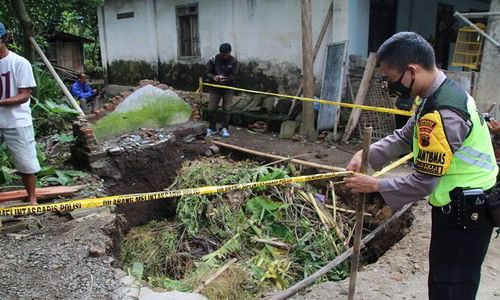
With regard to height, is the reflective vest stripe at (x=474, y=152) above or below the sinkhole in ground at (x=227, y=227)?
above

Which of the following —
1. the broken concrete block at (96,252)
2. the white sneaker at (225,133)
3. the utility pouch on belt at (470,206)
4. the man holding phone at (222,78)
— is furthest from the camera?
the white sneaker at (225,133)

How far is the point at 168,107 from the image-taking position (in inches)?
265

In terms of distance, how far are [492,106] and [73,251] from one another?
612 cm

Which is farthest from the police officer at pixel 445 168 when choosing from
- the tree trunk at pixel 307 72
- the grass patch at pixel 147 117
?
the tree trunk at pixel 307 72

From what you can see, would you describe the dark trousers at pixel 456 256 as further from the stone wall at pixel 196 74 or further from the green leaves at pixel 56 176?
the stone wall at pixel 196 74

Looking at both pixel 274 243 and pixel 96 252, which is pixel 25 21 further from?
pixel 274 243

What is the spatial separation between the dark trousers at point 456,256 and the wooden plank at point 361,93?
5703 mm

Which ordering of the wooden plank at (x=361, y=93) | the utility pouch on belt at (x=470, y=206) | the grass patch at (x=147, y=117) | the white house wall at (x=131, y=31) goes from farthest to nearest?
the white house wall at (x=131, y=31) < the wooden plank at (x=361, y=93) < the grass patch at (x=147, y=117) < the utility pouch on belt at (x=470, y=206)

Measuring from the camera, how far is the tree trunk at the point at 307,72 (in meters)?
7.79

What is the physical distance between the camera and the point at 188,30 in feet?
39.7

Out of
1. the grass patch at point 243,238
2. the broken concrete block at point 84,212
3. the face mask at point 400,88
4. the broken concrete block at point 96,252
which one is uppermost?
the face mask at point 400,88

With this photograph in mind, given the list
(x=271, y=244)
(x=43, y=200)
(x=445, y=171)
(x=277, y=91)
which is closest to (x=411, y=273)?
(x=271, y=244)

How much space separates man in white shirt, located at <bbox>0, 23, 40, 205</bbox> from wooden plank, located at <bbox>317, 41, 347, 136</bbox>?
5426 millimetres

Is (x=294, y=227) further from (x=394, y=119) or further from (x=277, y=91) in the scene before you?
(x=277, y=91)
